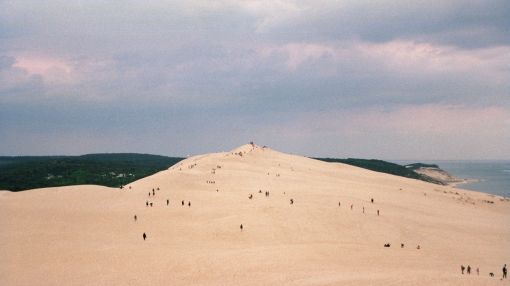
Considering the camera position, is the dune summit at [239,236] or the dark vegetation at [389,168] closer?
the dune summit at [239,236]

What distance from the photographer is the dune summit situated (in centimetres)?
2147

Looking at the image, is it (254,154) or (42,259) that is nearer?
(42,259)

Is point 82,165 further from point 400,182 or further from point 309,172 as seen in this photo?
point 400,182

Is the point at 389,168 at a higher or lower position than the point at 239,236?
higher

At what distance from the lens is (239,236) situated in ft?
101

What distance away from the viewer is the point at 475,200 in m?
63.3

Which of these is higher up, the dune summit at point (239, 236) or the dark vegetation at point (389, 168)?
the dark vegetation at point (389, 168)

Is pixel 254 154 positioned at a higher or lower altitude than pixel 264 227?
higher

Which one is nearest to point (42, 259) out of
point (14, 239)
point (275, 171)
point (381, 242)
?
point (14, 239)

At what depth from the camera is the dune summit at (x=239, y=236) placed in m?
21.5

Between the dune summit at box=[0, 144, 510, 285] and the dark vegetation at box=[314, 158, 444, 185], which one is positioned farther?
the dark vegetation at box=[314, 158, 444, 185]

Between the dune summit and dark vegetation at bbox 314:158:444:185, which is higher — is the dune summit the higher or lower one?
the lower one

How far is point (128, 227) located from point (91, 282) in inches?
482

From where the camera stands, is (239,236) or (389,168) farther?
(389,168)
